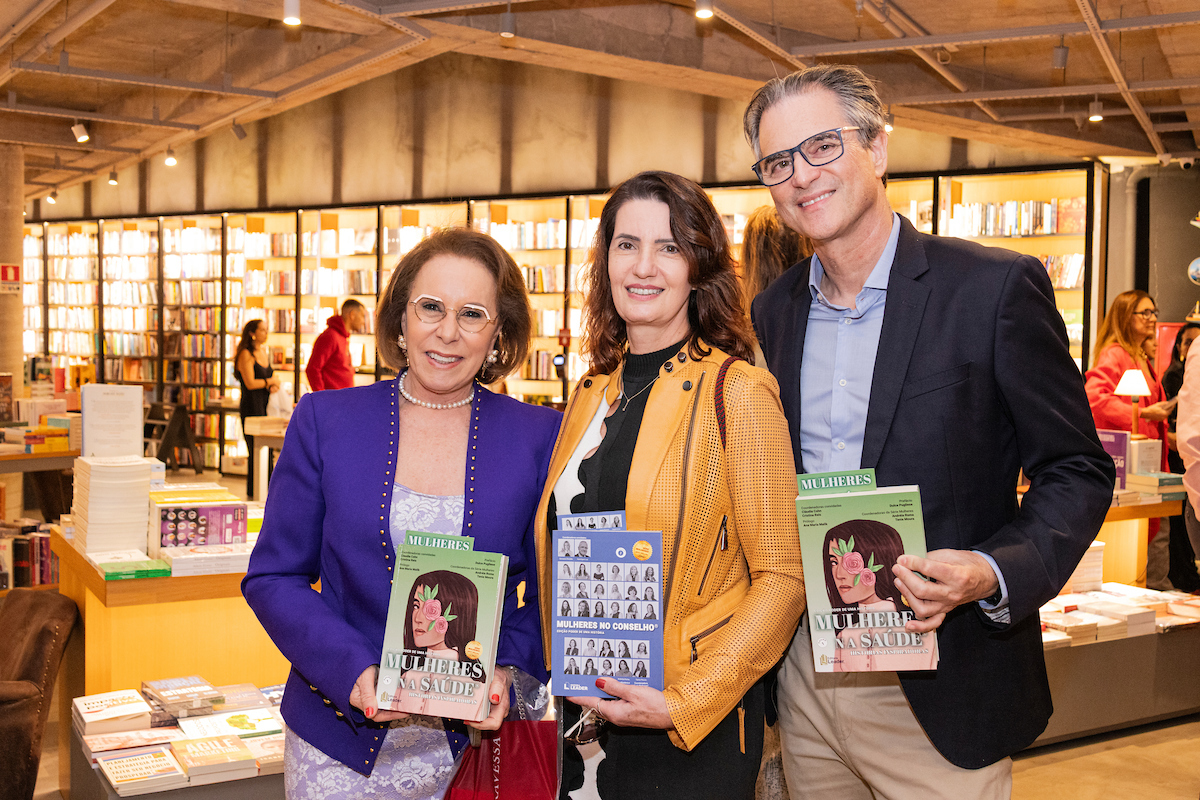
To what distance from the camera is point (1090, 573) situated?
5039mm

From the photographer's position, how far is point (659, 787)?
63.6 inches

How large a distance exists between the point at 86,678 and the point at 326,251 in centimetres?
888

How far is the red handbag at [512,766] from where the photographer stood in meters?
1.68

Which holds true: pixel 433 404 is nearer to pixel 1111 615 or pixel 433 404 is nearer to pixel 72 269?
pixel 1111 615

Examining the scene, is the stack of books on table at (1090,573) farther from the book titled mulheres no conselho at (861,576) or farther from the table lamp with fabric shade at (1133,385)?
the book titled mulheres no conselho at (861,576)

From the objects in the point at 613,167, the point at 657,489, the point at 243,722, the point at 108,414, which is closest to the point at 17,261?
the point at 613,167

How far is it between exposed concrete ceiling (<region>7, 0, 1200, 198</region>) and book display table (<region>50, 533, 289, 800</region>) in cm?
332

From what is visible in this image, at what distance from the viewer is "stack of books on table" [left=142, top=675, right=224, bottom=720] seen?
3.16 m

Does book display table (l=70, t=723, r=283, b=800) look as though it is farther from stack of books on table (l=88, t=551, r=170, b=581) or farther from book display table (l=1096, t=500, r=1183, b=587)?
book display table (l=1096, t=500, r=1183, b=587)

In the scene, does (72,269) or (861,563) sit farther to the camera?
(72,269)

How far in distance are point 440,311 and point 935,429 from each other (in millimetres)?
911

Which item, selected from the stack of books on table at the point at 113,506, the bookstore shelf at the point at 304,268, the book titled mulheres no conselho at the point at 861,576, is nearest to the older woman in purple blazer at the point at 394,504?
the book titled mulheres no conselho at the point at 861,576

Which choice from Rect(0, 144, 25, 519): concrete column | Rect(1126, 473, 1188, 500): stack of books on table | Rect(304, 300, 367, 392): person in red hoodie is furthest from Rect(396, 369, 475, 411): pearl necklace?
Rect(0, 144, 25, 519): concrete column

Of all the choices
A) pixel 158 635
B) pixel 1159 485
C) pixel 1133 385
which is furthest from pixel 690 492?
pixel 1133 385
